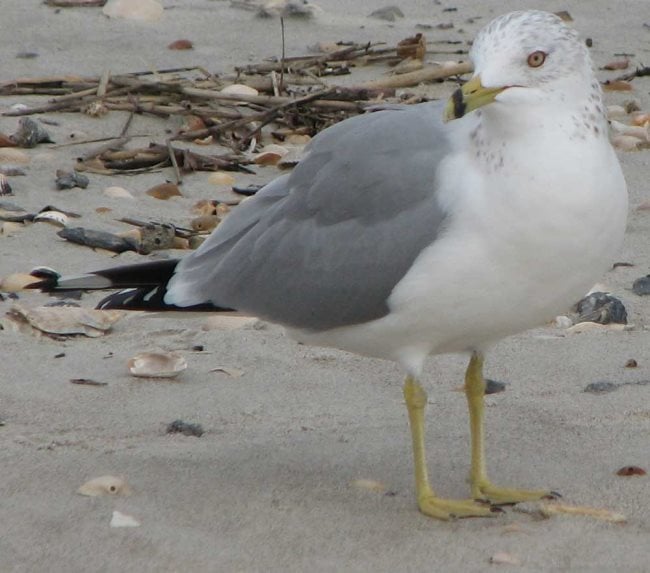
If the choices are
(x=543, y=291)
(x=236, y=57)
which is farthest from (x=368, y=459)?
(x=236, y=57)

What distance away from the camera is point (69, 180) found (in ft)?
22.3

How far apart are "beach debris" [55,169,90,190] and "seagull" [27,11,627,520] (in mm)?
2230

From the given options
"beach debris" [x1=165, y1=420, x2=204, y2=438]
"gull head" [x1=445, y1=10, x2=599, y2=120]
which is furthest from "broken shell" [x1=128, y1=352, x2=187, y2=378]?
"gull head" [x1=445, y1=10, x2=599, y2=120]

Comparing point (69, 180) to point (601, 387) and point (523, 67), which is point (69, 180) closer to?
point (601, 387)

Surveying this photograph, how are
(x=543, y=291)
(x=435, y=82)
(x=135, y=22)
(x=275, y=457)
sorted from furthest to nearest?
(x=135, y=22) → (x=435, y=82) → (x=275, y=457) → (x=543, y=291)

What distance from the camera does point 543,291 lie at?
388cm

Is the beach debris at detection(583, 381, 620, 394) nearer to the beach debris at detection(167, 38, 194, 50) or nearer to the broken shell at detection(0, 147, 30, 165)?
the broken shell at detection(0, 147, 30, 165)

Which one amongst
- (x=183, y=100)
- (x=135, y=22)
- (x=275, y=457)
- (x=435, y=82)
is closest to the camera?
(x=275, y=457)

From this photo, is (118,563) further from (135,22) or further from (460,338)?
(135,22)

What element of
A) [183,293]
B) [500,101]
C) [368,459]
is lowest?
[368,459]

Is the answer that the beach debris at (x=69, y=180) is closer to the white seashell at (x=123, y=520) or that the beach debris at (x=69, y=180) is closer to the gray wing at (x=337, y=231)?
the gray wing at (x=337, y=231)

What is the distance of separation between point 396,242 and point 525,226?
1.44 ft

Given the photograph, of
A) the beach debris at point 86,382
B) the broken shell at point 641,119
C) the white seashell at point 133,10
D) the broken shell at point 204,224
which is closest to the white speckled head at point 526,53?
the beach debris at point 86,382

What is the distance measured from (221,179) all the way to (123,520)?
335cm
